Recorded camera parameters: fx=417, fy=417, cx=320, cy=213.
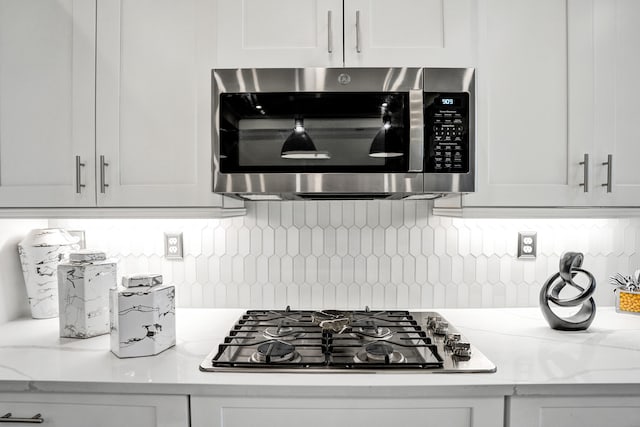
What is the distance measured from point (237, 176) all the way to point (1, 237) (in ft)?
3.22

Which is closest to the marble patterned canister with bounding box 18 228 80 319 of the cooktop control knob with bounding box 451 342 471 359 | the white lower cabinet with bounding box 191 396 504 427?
the white lower cabinet with bounding box 191 396 504 427

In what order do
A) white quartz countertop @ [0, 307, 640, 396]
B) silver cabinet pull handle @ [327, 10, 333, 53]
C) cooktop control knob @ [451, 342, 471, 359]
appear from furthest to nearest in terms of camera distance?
silver cabinet pull handle @ [327, 10, 333, 53] < cooktop control knob @ [451, 342, 471, 359] < white quartz countertop @ [0, 307, 640, 396]

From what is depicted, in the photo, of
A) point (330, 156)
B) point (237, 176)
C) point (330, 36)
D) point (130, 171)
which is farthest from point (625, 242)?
point (130, 171)

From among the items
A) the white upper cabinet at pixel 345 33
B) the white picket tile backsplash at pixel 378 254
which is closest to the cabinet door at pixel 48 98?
the white picket tile backsplash at pixel 378 254

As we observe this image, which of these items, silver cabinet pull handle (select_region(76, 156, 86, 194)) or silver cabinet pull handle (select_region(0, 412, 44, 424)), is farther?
silver cabinet pull handle (select_region(76, 156, 86, 194))

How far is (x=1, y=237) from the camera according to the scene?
150cm

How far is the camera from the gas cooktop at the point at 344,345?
1.07 m

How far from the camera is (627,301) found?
1.57 m

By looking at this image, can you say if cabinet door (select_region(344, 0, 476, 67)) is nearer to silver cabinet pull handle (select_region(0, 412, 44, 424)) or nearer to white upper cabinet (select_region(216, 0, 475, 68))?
white upper cabinet (select_region(216, 0, 475, 68))

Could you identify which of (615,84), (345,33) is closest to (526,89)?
(615,84)

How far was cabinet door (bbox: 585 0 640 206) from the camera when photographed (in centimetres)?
133

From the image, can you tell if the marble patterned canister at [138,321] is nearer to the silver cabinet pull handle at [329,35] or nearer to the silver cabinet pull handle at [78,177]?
the silver cabinet pull handle at [78,177]

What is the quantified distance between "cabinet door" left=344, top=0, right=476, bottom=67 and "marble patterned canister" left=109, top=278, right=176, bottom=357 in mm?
938

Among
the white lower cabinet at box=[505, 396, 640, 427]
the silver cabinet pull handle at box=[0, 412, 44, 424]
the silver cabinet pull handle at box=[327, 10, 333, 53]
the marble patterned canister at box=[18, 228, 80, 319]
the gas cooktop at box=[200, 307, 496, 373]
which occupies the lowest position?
the silver cabinet pull handle at box=[0, 412, 44, 424]
